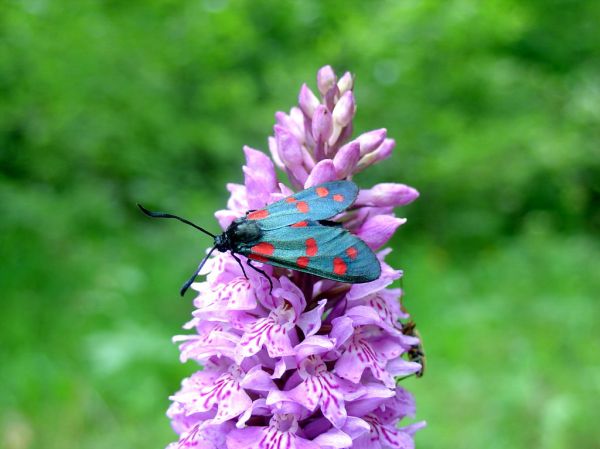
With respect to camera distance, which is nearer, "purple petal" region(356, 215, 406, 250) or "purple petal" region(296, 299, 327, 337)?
"purple petal" region(296, 299, 327, 337)

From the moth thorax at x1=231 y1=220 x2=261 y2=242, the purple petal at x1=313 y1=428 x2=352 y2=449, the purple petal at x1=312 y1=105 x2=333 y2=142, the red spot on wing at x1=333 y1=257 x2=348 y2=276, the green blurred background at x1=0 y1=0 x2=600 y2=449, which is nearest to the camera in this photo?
the purple petal at x1=313 y1=428 x2=352 y2=449

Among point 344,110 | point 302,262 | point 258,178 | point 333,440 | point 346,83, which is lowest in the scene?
point 333,440

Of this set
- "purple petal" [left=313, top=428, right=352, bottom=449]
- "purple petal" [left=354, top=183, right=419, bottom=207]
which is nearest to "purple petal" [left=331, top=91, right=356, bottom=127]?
"purple petal" [left=354, top=183, right=419, bottom=207]

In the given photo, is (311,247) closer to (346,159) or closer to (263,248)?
(263,248)

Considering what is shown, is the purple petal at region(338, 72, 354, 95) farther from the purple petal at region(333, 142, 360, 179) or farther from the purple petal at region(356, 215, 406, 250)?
the purple petal at region(356, 215, 406, 250)

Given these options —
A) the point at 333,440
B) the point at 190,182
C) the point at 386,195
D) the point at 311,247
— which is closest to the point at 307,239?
the point at 311,247

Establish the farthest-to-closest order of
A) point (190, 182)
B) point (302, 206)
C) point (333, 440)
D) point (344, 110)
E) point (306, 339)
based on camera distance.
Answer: point (190, 182)
point (344, 110)
point (302, 206)
point (306, 339)
point (333, 440)
